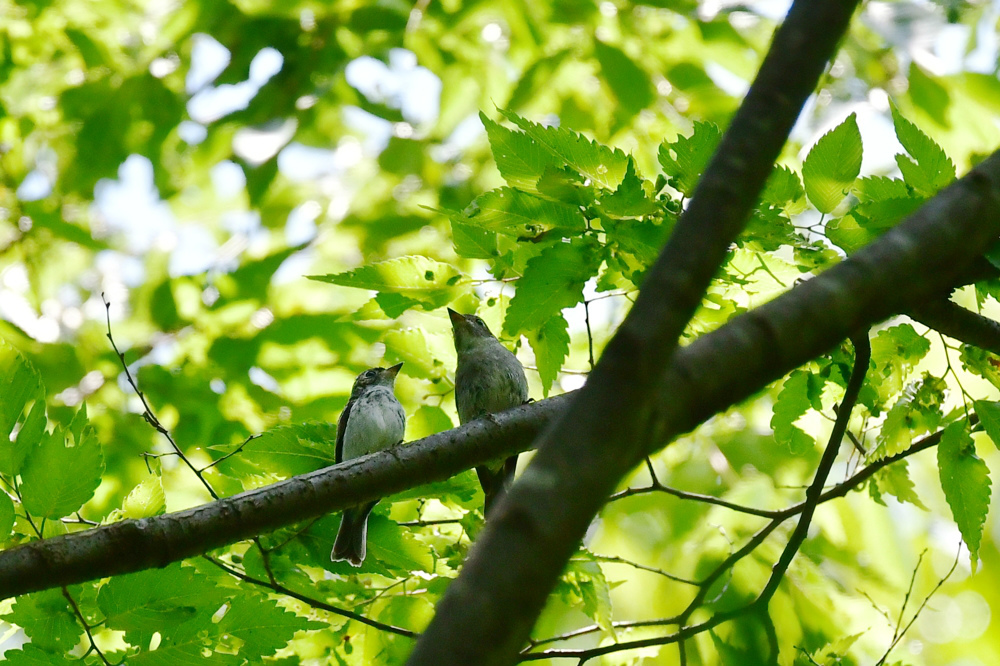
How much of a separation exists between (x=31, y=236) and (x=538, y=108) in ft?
15.3

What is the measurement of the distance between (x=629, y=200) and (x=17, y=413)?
6.21 ft

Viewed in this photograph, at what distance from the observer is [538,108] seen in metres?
6.80

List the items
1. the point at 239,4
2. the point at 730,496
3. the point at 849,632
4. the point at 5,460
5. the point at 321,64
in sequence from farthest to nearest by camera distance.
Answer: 1. the point at 321,64
2. the point at 239,4
3. the point at 730,496
4. the point at 849,632
5. the point at 5,460

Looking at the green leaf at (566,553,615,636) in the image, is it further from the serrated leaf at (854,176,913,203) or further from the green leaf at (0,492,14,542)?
the green leaf at (0,492,14,542)

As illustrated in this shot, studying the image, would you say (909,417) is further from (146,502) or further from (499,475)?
(146,502)

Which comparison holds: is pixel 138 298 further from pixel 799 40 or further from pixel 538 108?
pixel 799 40

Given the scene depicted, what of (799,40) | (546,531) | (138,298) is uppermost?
(138,298)

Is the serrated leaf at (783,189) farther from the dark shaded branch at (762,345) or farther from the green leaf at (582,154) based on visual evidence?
the dark shaded branch at (762,345)

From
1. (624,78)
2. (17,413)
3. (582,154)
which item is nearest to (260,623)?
(17,413)

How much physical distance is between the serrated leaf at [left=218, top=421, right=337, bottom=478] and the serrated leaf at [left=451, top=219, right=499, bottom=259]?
0.91 metres

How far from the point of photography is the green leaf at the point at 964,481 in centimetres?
273

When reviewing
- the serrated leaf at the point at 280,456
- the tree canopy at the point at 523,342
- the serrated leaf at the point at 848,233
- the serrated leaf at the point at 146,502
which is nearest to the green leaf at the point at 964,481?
the tree canopy at the point at 523,342

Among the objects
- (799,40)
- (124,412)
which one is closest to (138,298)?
(124,412)

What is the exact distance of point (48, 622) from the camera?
100 inches
